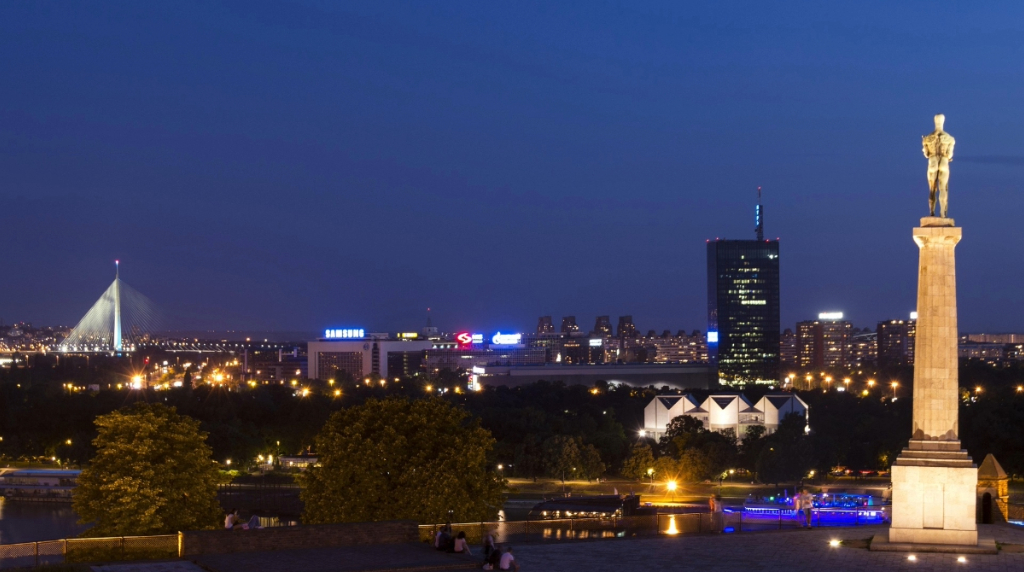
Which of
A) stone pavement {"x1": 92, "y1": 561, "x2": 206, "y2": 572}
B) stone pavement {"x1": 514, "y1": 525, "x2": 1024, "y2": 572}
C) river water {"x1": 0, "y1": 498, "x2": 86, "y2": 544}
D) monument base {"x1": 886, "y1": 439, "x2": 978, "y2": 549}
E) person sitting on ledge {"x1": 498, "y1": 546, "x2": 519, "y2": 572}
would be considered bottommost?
river water {"x1": 0, "y1": 498, "x2": 86, "y2": 544}

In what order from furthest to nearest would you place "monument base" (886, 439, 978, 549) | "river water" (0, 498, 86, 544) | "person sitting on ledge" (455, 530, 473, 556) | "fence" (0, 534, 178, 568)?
"river water" (0, 498, 86, 544) < "person sitting on ledge" (455, 530, 473, 556) < "monument base" (886, 439, 978, 549) < "fence" (0, 534, 178, 568)

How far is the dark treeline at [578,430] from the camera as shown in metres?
65.4

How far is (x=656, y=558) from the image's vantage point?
2273 cm

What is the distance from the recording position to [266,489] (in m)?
68.2

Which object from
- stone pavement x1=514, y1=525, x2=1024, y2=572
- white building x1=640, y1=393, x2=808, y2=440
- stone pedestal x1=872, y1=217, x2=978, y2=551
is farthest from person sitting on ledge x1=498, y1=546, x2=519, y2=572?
white building x1=640, y1=393, x2=808, y2=440

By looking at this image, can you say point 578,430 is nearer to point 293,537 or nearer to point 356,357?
point 293,537

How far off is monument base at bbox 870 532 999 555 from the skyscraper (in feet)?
575

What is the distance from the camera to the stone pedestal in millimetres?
22891

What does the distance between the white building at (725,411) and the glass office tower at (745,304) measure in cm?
10427

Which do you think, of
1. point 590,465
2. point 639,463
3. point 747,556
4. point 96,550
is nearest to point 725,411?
point 639,463

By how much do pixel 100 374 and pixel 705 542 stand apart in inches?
5320

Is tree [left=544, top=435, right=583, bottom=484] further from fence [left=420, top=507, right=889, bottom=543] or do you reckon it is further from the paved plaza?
the paved plaza

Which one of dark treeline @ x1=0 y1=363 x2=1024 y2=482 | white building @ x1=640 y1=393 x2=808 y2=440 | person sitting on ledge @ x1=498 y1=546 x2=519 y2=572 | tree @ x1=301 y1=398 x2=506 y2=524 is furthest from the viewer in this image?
white building @ x1=640 y1=393 x2=808 y2=440

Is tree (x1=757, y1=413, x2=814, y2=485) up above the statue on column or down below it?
below
